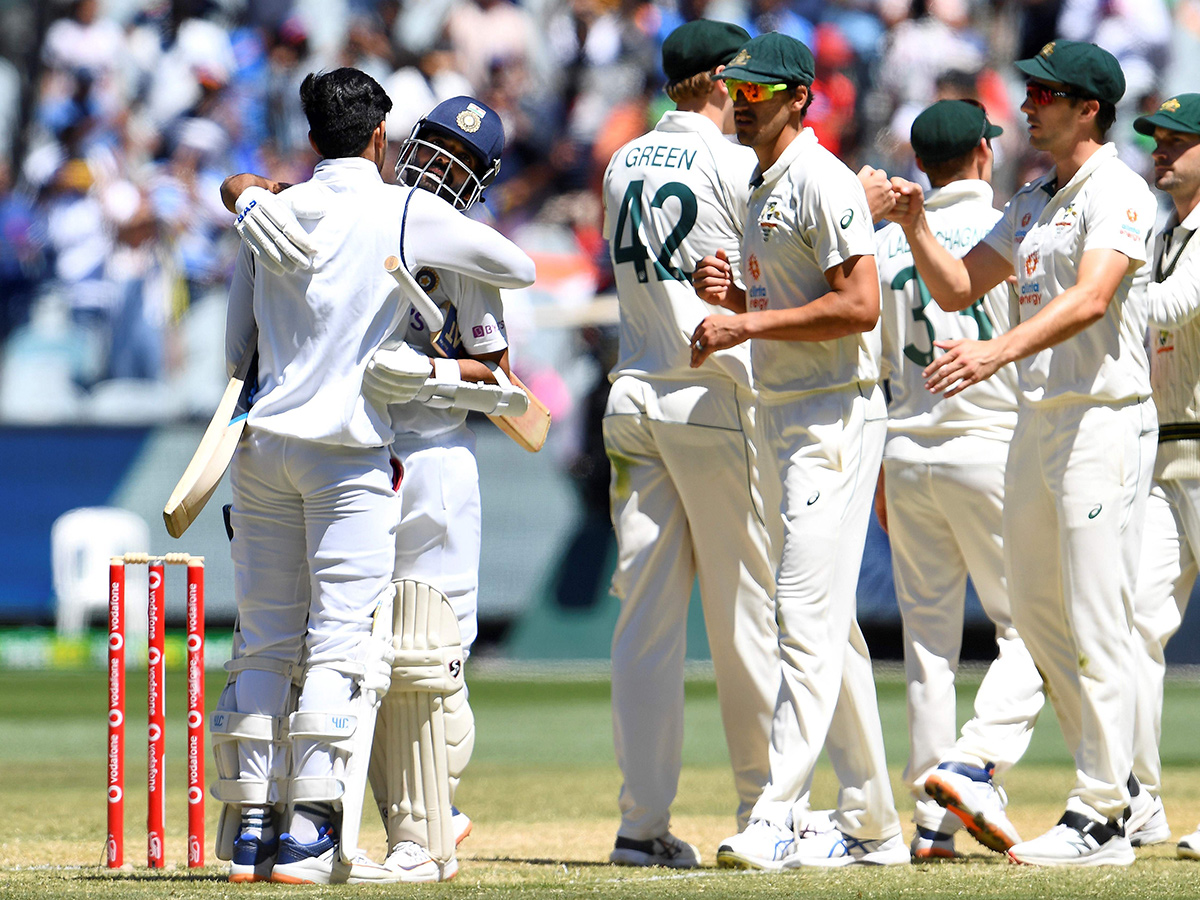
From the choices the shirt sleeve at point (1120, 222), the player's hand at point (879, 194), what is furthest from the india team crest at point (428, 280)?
the shirt sleeve at point (1120, 222)

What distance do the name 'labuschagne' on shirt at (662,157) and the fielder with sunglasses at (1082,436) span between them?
0.73m

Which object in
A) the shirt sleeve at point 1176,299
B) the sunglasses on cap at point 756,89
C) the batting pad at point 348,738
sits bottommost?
the batting pad at point 348,738

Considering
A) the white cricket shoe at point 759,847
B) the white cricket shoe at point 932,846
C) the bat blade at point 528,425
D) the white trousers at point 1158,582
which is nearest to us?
the white cricket shoe at point 759,847

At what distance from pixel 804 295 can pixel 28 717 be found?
8.14 m

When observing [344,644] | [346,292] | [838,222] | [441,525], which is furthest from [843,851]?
[346,292]

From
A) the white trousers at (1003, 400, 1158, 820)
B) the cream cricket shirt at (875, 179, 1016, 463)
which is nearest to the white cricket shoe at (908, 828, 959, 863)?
the white trousers at (1003, 400, 1158, 820)

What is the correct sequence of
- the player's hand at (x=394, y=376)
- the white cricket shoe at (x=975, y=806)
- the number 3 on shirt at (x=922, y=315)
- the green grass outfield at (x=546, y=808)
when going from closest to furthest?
the green grass outfield at (x=546, y=808), the player's hand at (x=394, y=376), the white cricket shoe at (x=975, y=806), the number 3 on shirt at (x=922, y=315)

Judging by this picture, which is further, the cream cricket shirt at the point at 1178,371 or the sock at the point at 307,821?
the cream cricket shirt at the point at 1178,371

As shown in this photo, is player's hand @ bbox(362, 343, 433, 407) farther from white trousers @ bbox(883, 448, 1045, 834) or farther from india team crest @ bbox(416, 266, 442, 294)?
white trousers @ bbox(883, 448, 1045, 834)

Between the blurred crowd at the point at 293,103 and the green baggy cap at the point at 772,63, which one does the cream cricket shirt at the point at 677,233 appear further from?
the blurred crowd at the point at 293,103

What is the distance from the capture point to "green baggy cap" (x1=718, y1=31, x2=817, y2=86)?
495 cm

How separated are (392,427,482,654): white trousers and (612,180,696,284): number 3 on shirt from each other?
973 mm

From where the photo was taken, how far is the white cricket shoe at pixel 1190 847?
5.16 meters

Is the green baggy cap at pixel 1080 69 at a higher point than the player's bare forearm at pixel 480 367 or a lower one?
higher
